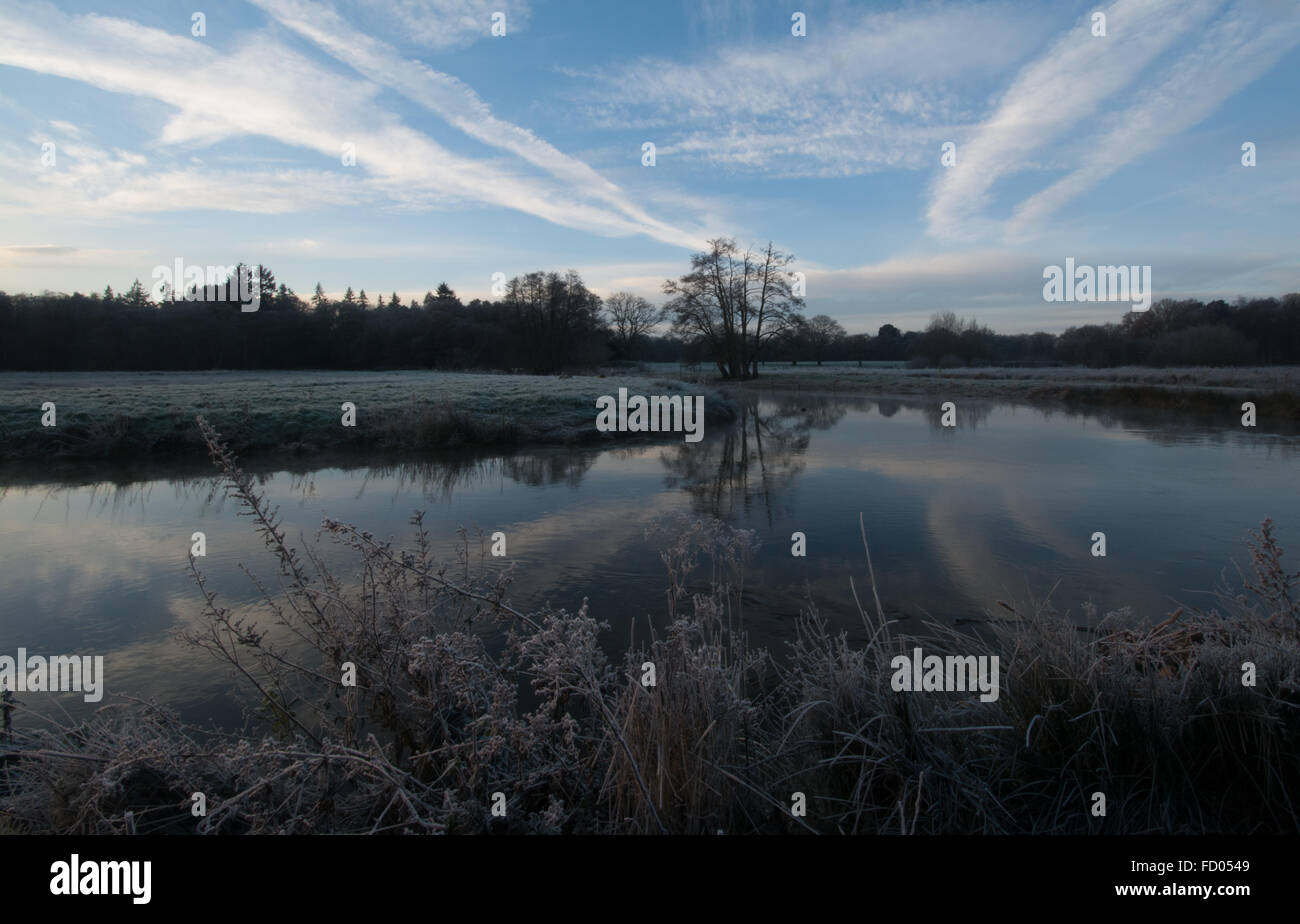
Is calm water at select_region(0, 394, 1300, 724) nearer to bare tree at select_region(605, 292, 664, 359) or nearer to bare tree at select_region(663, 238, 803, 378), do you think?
bare tree at select_region(663, 238, 803, 378)

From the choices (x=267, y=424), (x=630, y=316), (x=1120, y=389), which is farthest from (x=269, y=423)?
(x=630, y=316)

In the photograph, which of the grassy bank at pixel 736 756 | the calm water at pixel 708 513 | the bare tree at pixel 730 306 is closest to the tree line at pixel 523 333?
the bare tree at pixel 730 306

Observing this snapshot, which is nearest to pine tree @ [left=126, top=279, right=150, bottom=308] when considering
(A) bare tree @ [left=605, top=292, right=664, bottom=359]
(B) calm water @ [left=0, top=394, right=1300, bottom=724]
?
(A) bare tree @ [left=605, top=292, right=664, bottom=359]

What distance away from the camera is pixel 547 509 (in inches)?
373

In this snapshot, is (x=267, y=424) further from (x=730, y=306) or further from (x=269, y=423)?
(x=730, y=306)

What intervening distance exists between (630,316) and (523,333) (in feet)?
98.4

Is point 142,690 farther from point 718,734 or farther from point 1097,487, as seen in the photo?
point 1097,487

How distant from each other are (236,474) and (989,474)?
11.7 m

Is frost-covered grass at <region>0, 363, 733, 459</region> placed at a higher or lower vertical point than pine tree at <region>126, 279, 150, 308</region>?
lower

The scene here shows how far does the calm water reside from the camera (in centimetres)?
559

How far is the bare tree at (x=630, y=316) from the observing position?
80.6m

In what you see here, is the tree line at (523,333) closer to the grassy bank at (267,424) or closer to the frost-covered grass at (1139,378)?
the frost-covered grass at (1139,378)

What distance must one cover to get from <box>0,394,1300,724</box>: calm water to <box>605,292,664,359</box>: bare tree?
67.2 m

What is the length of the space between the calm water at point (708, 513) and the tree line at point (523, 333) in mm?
31033
